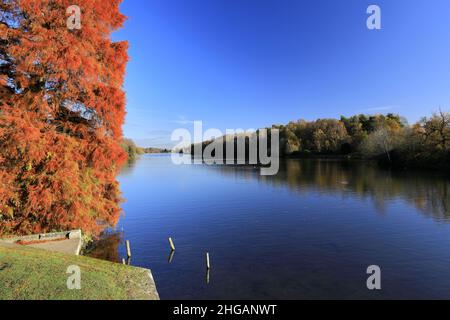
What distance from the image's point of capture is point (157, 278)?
16016mm

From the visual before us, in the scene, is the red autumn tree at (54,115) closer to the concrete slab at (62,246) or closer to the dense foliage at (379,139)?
the concrete slab at (62,246)

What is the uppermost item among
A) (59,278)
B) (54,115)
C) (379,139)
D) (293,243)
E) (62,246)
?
(379,139)

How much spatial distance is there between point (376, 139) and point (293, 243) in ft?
255

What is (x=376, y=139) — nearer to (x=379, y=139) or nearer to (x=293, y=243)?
(x=379, y=139)

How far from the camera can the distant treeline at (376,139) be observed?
68.8 metres

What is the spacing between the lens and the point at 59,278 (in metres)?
10.2

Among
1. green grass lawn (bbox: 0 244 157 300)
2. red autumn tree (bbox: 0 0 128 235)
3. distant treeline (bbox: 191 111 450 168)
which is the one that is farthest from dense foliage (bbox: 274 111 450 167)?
green grass lawn (bbox: 0 244 157 300)

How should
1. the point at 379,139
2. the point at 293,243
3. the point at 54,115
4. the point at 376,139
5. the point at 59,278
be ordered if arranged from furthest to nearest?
the point at 376,139
the point at 379,139
the point at 293,243
the point at 54,115
the point at 59,278

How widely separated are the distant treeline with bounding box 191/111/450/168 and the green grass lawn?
73.7 m

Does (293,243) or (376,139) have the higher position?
(376,139)

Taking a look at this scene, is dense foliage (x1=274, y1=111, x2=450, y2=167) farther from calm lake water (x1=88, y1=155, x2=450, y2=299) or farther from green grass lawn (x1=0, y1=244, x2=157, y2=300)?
green grass lawn (x1=0, y1=244, x2=157, y2=300)

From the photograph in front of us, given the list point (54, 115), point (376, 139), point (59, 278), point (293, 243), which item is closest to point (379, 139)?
point (376, 139)

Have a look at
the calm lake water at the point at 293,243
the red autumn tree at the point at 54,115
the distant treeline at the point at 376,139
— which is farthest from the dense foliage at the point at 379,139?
the red autumn tree at the point at 54,115

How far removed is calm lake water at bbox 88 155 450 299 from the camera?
48.2 feet
